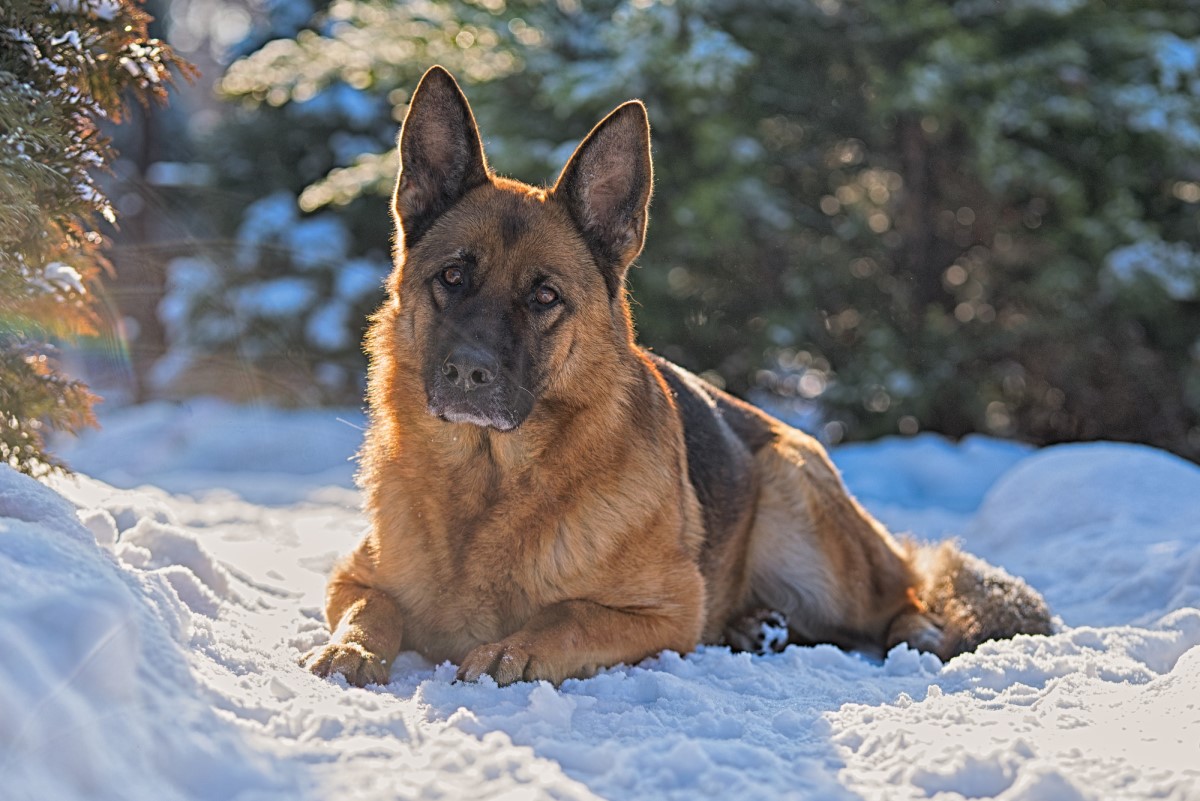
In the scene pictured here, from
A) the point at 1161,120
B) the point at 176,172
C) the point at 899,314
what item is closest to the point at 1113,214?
the point at 1161,120

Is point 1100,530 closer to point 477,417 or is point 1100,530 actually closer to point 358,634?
point 477,417

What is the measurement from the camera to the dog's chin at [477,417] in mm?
3477

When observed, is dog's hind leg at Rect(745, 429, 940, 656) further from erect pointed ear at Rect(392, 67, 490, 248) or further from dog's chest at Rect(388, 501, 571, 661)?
erect pointed ear at Rect(392, 67, 490, 248)

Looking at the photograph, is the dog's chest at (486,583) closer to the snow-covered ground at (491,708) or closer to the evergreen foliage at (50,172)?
the snow-covered ground at (491,708)

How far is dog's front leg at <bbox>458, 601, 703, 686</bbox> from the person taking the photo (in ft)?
10.6

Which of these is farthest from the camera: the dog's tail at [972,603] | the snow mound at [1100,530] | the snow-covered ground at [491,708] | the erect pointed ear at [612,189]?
the snow mound at [1100,530]

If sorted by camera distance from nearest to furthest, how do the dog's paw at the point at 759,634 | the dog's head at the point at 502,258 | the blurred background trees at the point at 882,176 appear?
the dog's head at the point at 502,258 < the dog's paw at the point at 759,634 < the blurred background trees at the point at 882,176

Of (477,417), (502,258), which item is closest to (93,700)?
(477,417)

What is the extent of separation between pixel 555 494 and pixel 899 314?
22.9 feet

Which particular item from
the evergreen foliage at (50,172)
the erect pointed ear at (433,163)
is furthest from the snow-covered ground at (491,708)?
the erect pointed ear at (433,163)

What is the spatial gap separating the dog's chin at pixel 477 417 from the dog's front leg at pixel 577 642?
612 mm

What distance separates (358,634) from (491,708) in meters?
→ 0.67

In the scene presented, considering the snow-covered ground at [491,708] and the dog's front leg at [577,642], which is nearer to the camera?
the snow-covered ground at [491,708]

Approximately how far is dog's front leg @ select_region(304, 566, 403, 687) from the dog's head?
0.68 metres
